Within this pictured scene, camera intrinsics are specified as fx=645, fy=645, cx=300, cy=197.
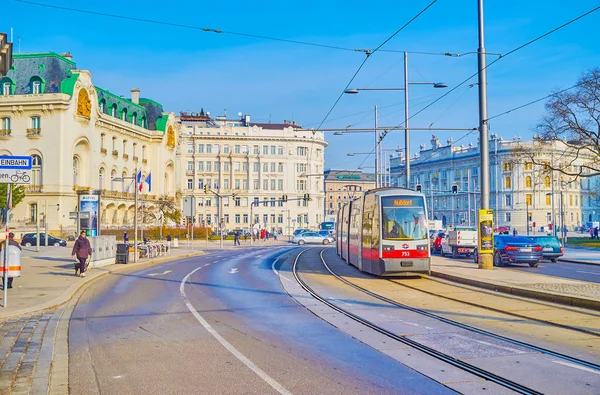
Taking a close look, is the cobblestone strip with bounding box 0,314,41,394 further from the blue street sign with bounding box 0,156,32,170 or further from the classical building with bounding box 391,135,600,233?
the classical building with bounding box 391,135,600,233

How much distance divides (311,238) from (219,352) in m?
65.6

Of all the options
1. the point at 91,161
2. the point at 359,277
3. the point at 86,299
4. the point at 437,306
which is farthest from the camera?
the point at 91,161

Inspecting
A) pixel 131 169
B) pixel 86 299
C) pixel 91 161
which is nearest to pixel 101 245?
pixel 86 299

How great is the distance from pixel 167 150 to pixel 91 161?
20.5m

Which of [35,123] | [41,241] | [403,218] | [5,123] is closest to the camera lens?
[403,218]

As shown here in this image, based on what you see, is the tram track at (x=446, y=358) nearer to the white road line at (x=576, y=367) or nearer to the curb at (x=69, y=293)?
the white road line at (x=576, y=367)

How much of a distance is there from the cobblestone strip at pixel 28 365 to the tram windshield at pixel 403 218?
12461 millimetres

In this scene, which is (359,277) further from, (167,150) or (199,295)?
(167,150)

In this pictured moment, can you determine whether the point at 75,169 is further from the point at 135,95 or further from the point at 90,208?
the point at 90,208

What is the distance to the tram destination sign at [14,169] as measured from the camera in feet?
48.3

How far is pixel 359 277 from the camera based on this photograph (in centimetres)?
2445

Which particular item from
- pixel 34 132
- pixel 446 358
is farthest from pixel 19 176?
pixel 34 132

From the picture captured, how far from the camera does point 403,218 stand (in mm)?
22328

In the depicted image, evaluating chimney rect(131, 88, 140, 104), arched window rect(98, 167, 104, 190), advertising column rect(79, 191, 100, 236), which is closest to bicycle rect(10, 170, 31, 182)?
advertising column rect(79, 191, 100, 236)
